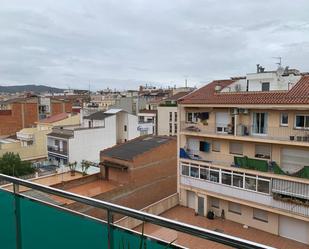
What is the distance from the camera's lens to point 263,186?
1455 cm

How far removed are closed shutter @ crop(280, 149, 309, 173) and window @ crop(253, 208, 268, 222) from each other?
95.9 inches

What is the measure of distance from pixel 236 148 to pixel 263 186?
7.90 feet

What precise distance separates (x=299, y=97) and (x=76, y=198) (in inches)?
532

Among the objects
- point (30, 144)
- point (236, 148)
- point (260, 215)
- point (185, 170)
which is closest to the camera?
point (260, 215)

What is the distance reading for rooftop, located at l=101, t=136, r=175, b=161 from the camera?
730 inches

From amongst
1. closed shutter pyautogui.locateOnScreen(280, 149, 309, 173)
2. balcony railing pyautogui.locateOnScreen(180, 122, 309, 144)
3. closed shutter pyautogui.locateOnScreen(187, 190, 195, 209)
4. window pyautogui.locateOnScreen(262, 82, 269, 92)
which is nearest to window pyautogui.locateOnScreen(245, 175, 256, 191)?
closed shutter pyautogui.locateOnScreen(280, 149, 309, 173)

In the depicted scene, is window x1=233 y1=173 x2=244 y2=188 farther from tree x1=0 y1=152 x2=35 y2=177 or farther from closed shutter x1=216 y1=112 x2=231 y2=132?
tree x1=0 y1=152 x2=35 y2=177

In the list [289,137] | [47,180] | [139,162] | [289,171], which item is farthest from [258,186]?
[47,180]

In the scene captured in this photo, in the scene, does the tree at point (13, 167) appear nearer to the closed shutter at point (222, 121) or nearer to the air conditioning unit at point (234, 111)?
the closed shutter at point (222, 121)

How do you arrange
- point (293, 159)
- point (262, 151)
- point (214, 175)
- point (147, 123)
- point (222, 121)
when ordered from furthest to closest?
point (147, 123) < point (222, 121) < point (214, 175) < point (262, 151) < point (293, 159)

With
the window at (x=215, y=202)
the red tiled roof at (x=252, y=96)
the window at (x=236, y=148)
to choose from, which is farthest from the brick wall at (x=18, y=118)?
the window at (x=236, y=148)

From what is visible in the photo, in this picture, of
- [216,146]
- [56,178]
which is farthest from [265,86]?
[56,178]

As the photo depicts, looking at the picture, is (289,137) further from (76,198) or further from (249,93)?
(76,198)

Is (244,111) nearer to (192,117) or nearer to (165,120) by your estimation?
(192,117)
